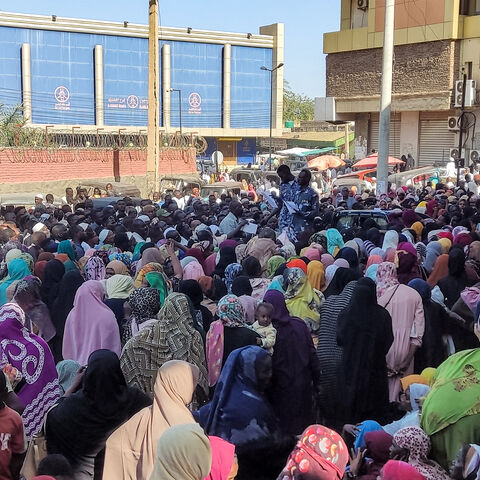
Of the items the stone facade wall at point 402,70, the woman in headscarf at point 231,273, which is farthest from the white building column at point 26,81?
the woman in headscarf at point 231,273

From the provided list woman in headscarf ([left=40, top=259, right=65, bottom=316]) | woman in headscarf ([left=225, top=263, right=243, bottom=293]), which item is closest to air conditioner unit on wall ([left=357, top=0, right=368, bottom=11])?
woman in headscarf ([left=225, top=263, right=243, bottom=293])

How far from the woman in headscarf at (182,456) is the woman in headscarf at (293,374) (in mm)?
2044

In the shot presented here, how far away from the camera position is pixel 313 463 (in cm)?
379

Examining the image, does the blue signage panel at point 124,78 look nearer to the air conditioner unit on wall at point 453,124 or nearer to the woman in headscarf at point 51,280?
the air conditioner unit on wall at point 453,124

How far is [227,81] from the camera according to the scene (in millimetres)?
54688

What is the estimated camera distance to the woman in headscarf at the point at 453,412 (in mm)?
4207

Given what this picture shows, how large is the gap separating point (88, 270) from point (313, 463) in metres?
4.99

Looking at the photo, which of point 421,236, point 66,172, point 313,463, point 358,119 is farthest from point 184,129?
point 313,463

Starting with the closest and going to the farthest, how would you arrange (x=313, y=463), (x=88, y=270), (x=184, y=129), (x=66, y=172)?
(x=313, y=463)
(x=88, y=270)
(x=66, y=172)
(x=184, y=129)

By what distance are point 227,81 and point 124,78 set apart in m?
7.29

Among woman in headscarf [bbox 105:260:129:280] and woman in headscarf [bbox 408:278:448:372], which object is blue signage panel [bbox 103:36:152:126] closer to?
woman in headscarf [bbox 105:260:129:280]

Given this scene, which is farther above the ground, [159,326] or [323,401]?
[159,326]

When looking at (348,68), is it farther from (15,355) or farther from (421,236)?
(15,355)

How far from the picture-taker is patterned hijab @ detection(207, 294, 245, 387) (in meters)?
5.62
